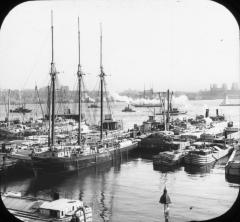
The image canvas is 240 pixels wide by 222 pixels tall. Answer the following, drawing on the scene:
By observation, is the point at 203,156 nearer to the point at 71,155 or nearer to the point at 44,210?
the point at 71,155

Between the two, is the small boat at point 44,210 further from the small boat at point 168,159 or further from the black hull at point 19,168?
the small boat at point 168,159

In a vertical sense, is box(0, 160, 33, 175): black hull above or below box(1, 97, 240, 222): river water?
above

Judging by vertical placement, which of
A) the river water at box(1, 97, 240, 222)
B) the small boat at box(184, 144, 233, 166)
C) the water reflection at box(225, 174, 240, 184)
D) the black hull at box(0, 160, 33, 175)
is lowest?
the river water at box(1, 97, 240, 222)

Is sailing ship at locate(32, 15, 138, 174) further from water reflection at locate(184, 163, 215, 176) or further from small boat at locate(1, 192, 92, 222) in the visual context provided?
small boat at locate(1, 192, 92, 222)

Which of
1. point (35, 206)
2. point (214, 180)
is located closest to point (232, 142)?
point (214, 180)

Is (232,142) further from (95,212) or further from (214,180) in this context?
(95,212)

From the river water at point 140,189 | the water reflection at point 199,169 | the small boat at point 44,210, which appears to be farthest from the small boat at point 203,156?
the small boat at point 44,210

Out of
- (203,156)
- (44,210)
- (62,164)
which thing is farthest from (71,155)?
(44,210)

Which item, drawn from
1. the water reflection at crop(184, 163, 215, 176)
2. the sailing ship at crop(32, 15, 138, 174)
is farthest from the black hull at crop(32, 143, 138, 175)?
the water reflection at crop(184, 163, 215, 176)
